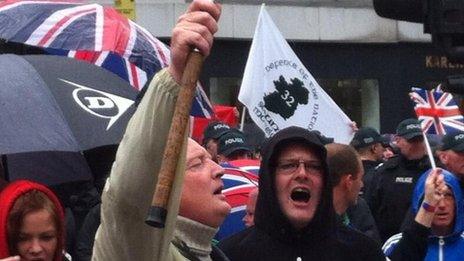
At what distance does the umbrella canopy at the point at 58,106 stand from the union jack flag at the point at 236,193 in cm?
67

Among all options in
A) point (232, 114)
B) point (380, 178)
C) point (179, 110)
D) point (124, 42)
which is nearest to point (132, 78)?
point (124, 42)

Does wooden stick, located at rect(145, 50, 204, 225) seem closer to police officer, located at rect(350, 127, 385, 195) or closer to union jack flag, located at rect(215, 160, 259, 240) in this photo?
union jack flag, located at rect(215, 160, 259, 240)

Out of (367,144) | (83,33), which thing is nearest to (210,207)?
(83,33)

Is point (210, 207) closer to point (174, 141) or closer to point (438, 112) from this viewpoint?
point (174, 141)

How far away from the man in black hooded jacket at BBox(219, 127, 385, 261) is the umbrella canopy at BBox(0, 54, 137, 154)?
120 cm

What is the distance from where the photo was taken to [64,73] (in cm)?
691

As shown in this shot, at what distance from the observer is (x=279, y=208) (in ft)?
17.0

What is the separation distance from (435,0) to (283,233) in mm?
1096

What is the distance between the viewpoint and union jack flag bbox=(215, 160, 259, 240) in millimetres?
6711

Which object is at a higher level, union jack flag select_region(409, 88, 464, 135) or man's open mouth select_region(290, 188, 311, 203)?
man's open mouth select_region(290, 188, 311, 203)

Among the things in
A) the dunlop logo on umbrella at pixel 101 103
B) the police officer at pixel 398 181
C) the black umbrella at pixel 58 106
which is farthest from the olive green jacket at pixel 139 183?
the police officer at pixel 398 181

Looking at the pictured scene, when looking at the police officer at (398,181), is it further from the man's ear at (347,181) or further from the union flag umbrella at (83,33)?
the man's ear at (347,181)

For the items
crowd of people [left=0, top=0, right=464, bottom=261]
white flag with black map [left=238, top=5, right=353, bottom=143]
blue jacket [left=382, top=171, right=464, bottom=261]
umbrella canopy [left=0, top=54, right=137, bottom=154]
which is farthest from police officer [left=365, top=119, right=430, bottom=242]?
umbrella canopy [left=0, top=54, right=137, bottom=154]

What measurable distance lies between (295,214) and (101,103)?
1.73m
